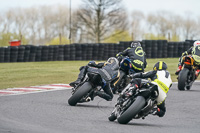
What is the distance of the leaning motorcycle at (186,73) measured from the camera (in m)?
13.8

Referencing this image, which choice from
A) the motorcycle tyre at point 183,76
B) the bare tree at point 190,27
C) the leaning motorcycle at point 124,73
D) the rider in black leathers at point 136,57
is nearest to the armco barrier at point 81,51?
the motorcycle tyre at point 183,76

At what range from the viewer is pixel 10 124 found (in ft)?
24.8

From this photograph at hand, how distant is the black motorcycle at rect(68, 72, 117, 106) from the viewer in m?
9.97

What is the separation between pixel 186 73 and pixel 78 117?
5.91 metres

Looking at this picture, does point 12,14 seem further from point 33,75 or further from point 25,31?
point 33,75

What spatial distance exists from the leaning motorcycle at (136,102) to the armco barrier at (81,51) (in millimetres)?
19884

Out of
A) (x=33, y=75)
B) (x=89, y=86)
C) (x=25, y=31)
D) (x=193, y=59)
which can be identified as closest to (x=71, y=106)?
(x=89, y=86)

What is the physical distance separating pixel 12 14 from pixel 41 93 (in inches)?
Answer: 3342

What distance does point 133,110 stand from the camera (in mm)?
7480

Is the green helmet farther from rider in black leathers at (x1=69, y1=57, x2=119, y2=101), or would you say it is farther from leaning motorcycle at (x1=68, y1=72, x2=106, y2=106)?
leaning motorcycle at (x1=68, y1=72, x2=106, y2=106)

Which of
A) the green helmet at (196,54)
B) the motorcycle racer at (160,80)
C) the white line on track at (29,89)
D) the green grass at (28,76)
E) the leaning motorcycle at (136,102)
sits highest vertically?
the green helmet at (196,54)

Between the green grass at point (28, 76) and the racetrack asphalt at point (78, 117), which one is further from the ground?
the racetrack asphalt at point (78, 117)

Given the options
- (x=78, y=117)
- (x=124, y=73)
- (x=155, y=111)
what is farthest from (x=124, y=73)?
(x=155, y=111)

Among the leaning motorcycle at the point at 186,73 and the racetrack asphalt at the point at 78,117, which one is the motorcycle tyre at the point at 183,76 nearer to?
the leaning motorcycle at the point at 186,73
